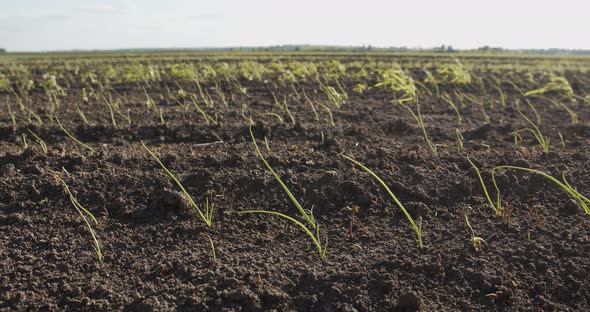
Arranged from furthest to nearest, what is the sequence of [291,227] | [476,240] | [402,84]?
[402,84]
[291,227]
[476,240]

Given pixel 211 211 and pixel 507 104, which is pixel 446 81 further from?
pixel 211 211

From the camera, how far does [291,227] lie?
244cm

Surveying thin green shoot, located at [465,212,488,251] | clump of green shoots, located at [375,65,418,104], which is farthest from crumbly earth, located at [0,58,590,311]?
clump of green shoots, located at [375,65,418,104]

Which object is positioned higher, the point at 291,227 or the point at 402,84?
Result: the point at 402,84

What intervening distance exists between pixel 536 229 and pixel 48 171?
10.8 ft

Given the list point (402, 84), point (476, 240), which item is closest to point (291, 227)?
point (476, 240)

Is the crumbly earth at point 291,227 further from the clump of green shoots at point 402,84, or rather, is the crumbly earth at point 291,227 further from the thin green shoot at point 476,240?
the clump of green shoots at point 402,84

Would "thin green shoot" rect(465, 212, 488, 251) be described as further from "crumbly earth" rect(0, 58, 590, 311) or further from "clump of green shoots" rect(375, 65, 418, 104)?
"clump of green shoots" rect(375, 65, 418, 104)

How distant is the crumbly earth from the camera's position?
1880mm

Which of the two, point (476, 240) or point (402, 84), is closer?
point (476, 240)

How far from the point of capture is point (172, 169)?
3.17 m

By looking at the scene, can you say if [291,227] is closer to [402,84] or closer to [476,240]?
[476,240]

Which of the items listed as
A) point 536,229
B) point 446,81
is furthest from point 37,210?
point 446,81

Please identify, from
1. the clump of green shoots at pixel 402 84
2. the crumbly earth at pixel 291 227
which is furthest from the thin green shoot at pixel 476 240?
the clump of green shoots at pixel 402 84
